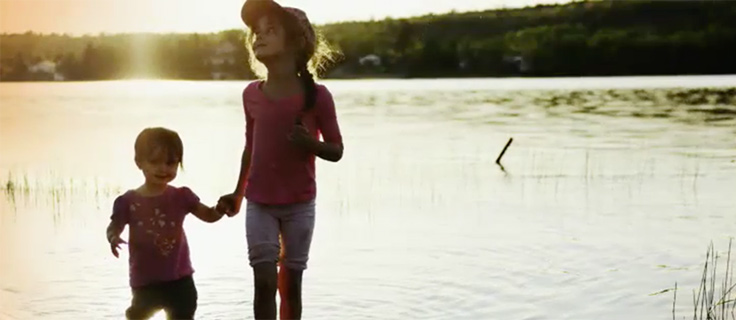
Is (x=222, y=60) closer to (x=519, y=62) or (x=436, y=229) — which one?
(x=519, y=62)

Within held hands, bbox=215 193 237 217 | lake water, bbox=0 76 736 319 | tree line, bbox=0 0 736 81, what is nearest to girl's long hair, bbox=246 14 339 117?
held hands, bbox=215 193 237 217

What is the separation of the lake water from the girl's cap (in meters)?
2.96

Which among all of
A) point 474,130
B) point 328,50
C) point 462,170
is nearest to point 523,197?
point 462,170

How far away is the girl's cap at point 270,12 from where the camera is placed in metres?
6.37

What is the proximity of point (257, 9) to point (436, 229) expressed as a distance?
325 inches

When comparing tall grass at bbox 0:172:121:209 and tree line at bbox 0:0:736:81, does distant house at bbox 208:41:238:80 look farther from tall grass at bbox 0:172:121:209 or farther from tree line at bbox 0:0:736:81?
tall grass at bbox 0:172:121:209

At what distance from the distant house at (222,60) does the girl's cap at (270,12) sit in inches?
4300

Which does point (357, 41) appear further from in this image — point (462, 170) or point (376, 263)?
point (376, 263)

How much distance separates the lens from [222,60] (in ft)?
427


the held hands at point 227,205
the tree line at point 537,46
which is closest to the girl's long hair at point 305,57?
the held hands at point 227,205

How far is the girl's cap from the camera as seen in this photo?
20.9 ft

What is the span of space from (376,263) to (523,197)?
7674 mm

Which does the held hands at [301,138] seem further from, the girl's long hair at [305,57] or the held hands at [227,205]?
the held hands at [227,205]

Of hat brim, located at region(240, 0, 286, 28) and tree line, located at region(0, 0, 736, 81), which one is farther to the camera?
tree line, located at region(0, 0, 736, 81)
